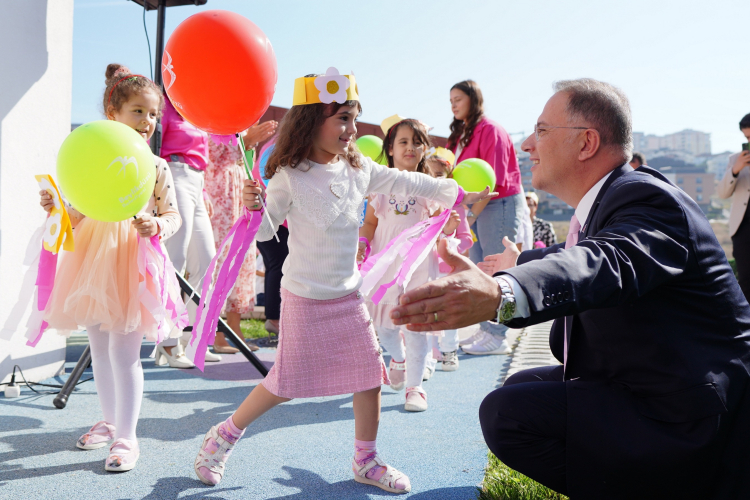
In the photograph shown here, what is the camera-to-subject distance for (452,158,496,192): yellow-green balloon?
3459 millimetres

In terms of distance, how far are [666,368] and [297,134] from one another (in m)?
1.68

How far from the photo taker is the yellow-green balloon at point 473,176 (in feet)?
11.3

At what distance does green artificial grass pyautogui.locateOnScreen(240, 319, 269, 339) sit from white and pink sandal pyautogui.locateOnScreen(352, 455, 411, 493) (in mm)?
3269

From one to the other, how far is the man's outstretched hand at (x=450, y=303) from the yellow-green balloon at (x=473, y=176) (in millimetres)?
2251

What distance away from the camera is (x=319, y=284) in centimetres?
248

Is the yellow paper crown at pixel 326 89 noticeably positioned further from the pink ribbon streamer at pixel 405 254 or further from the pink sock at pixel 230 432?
the pink sock at pixel 230 432

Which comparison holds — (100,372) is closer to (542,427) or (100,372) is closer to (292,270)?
(292,270)

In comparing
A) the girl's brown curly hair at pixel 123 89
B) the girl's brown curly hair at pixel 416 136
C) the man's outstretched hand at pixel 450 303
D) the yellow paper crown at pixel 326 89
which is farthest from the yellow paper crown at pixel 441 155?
the man's outstretched hand at pixel 450 303

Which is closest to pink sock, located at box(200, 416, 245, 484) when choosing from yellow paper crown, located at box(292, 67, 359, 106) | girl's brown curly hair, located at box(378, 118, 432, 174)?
yellow paper crown, located at box(292, 67, 359, 106)

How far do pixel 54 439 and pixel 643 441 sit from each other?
Answer: 2490mm

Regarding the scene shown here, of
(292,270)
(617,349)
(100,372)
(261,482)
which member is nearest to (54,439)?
(100,372)

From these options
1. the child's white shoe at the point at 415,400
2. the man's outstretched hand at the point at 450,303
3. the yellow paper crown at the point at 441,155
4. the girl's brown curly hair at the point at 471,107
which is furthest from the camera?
the girl's brown curly hair at the point at 471,107

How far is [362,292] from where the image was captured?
2.62 metres

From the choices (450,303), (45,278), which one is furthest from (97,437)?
(450,303)
